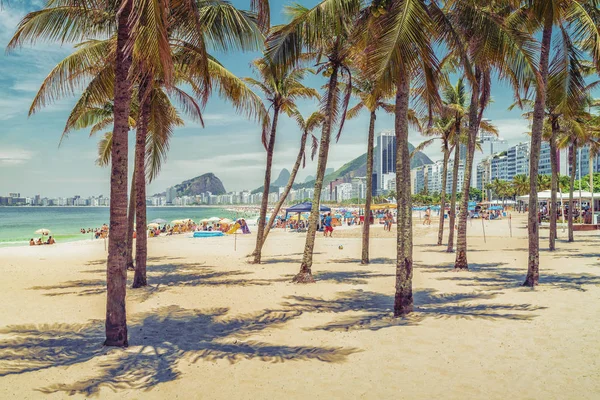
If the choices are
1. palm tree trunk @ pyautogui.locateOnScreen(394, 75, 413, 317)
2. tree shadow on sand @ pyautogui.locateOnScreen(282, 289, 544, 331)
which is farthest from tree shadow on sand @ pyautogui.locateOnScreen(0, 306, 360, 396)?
palm tree trunk @ pyautogui.locateOnScreen(394, 75, 413, 317)

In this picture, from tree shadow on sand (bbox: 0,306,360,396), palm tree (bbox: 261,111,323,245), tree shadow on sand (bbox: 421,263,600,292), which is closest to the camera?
tree shadow on sand (bbox: 0,306,360,396)

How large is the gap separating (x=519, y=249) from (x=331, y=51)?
13627mm

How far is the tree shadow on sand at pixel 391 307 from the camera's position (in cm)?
766

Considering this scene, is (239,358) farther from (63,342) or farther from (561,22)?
(561,22)

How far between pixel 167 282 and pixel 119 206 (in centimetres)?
663

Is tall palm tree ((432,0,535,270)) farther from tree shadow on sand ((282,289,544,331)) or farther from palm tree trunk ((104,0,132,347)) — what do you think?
palm tree trunk ((104,0,132,347))

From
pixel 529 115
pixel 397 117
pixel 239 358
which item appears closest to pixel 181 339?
pixel 239 358

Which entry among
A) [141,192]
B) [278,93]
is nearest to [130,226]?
[141,192]

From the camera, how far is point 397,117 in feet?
26.8

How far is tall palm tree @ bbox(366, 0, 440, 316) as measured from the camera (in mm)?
6543

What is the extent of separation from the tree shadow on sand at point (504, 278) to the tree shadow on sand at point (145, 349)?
231 inches

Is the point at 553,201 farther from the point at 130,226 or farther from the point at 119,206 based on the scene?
the point at 119,206

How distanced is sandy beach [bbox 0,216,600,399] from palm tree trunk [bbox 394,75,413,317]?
380 millimetres

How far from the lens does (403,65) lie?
6605mm
